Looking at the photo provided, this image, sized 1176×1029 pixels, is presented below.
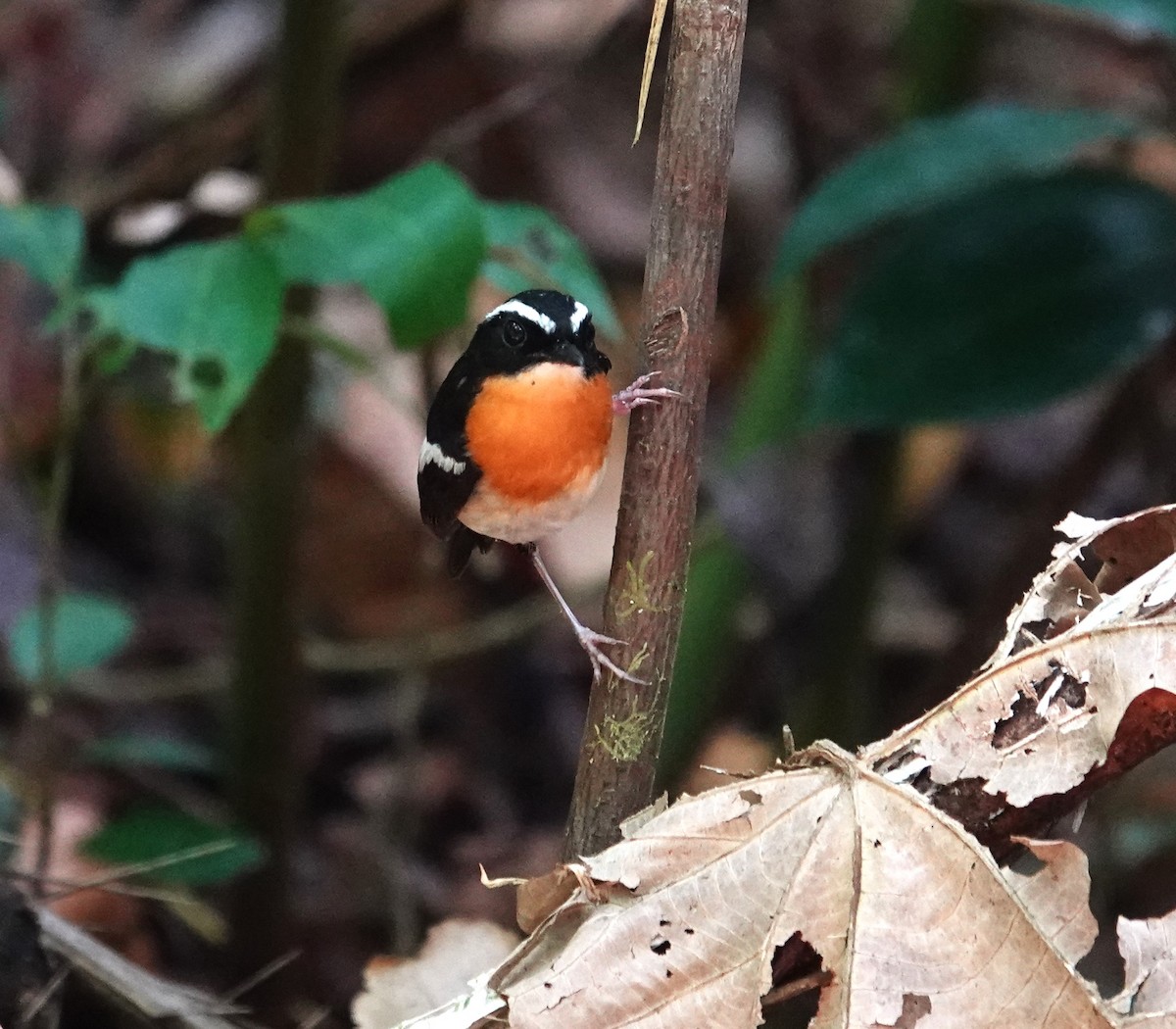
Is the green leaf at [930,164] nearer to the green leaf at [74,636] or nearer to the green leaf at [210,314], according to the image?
the green leaf at [210,314]

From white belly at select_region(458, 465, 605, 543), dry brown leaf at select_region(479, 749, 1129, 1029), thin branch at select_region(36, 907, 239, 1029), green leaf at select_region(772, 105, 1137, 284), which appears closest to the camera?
dry brown leaf at select_region(479, 749, 1129, 1029)

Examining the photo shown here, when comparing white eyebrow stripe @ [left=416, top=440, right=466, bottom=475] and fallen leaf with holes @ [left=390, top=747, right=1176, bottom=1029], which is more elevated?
white eyebrow stripe @ [left=416, top=440, right=466, bottom=475]

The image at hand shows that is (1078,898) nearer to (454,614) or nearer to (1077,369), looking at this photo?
(1077,369)

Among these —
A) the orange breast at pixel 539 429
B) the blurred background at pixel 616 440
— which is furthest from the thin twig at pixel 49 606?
the orange breast at pixel 539 429

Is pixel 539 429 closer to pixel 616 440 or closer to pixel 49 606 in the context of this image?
pixel 49 606

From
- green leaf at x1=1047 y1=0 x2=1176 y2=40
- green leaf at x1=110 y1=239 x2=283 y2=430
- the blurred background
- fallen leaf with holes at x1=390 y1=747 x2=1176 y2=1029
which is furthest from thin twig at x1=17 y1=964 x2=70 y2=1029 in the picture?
green leaf at x1=1047 y1=0 x2=1176 y2=40

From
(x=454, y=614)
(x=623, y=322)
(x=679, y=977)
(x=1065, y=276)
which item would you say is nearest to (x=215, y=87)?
(x=623, y=322)

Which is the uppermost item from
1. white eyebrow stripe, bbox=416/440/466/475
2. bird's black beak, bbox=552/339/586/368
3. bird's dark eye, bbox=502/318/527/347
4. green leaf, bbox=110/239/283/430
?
green leaf, bbox=110/239/283/430

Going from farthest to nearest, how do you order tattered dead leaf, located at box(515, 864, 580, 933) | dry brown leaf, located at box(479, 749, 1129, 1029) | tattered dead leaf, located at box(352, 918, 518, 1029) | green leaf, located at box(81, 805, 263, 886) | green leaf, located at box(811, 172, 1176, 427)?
green leaf, located at box(811, 172, 1176, 427), green leaf, located at box(81, 805, 263, 886), tattered dead leaf, located at box(352, 918, 518, 1029), tattered dead leaf, located at box(515, 864, 580, 933), dry brown leaf, located at box(479, 749, 1129, 1029)

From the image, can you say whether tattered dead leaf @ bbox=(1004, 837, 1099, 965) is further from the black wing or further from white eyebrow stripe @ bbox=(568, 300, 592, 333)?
the black wing
